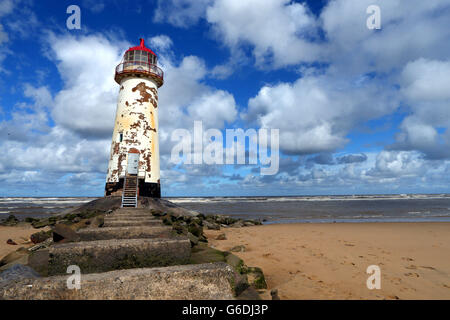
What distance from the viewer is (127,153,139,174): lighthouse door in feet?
46.2

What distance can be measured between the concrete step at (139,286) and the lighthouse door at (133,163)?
1220 centimetres

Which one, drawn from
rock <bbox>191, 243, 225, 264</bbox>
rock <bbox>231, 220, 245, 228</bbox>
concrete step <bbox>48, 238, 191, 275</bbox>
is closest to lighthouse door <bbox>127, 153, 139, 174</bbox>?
rock <bbox>231, 220, 245, 228</bbox>

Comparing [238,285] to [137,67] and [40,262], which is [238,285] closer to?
[40,262]

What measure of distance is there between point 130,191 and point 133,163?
1658 millimetres

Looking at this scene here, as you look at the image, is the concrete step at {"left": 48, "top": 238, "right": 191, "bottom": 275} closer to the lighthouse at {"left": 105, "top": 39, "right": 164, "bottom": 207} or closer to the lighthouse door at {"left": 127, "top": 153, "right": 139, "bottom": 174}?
the lighthouse at {"left": 105, "top": 39, "right": 164, "bottom": 207}

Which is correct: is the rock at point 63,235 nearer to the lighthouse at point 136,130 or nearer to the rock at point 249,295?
the rock at point 249,295

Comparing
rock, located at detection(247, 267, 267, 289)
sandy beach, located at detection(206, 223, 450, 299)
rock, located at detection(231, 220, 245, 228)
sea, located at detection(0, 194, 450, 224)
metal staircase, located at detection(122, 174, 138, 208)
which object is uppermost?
metal staircase, located at detection(122, 174, 138, 208)

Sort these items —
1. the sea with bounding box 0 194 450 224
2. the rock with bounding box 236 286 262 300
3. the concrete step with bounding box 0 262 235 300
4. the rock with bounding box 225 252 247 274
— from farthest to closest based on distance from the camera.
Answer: the sea with bounding box 0 194 450 224
the rock with bounding box 225 252 247 274
the rock with bounding box 236 286 262 300
the concrete step with bounding box 0 262 235 300

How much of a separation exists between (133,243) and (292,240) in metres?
6.85

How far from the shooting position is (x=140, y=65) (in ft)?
50.0

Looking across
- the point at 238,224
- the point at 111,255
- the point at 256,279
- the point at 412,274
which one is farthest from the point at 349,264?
the point at 238,224
